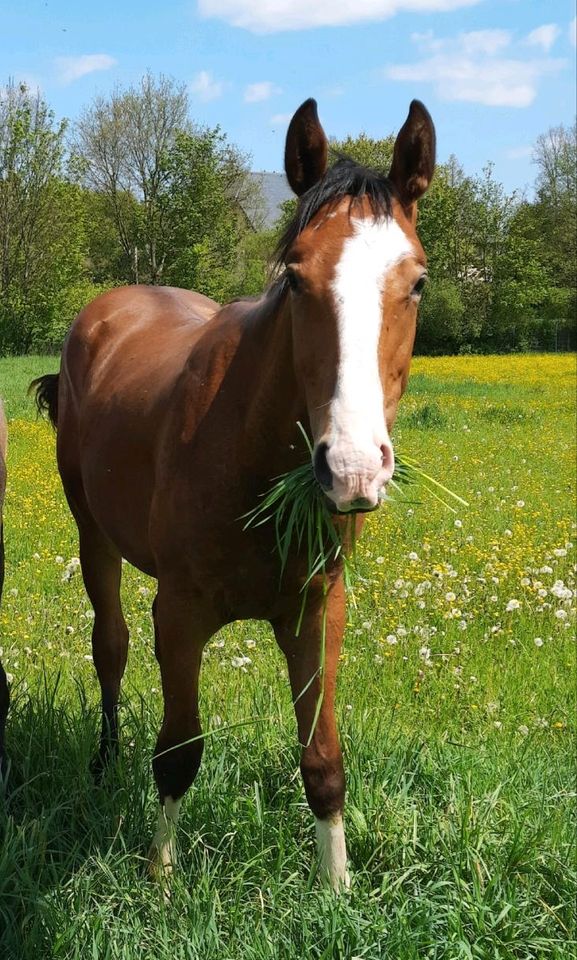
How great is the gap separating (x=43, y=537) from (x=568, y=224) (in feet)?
153

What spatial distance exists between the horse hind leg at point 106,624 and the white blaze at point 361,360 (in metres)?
2.38

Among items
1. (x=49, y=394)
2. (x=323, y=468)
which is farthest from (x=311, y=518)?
(x=49, y=394)

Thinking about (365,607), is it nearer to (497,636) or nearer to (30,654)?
(497,636)

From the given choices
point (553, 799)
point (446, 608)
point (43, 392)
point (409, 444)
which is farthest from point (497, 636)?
point (409, 444)

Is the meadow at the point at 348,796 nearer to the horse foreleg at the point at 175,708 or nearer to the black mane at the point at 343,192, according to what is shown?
the horse foreleg at the point at 175,708

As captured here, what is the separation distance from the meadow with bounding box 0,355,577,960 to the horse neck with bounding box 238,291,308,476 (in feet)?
4.21

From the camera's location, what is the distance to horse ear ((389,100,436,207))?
235 cm

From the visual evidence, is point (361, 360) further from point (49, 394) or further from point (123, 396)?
point (49, 394)

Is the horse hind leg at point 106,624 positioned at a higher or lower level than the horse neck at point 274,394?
lower

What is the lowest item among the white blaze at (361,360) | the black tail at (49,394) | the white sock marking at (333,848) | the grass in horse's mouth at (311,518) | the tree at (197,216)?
the white sock marking at (333,848)

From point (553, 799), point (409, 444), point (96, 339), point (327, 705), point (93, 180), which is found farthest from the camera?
point (93, 180)

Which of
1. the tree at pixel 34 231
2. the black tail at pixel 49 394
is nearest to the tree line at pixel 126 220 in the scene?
the tree at pixel 34 231

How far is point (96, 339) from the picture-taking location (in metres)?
4.40

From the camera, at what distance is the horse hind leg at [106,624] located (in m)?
3.92
